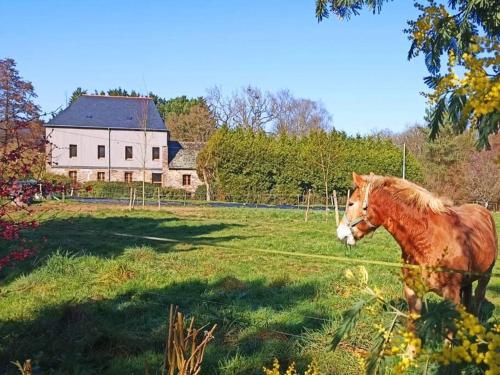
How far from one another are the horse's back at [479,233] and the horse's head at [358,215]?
2.94 ft

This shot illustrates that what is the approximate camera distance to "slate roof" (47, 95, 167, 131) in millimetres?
53031

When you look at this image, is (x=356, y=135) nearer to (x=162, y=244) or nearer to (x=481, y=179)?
(x=481, y=179)

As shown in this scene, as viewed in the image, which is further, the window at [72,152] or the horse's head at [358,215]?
the window at [72,152]

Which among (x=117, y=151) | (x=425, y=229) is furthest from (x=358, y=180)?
(x=117, y=151)

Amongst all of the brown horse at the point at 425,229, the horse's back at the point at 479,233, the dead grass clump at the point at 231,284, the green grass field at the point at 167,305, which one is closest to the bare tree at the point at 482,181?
the green grass field at the point at 167,305

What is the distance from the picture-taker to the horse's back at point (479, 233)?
15.4ft

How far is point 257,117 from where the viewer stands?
6206 cm

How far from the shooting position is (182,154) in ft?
180

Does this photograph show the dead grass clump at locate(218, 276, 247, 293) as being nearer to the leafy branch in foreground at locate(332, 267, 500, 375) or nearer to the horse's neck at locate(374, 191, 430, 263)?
the horse's neck at locate(374, 191, 430, 263)

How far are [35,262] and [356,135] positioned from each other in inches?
1608

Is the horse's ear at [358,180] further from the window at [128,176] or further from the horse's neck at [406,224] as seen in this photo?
the window at [128,176]

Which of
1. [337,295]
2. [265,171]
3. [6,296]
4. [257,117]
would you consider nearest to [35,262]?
[6,296]

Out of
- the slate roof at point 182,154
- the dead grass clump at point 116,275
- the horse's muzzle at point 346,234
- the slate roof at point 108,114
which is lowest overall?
the dead grass clump at point 116,275

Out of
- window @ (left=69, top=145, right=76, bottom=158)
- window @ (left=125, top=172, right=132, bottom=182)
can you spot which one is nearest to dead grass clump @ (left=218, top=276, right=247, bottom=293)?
window @ (left=125, top=172, right=132, bottom=182)
